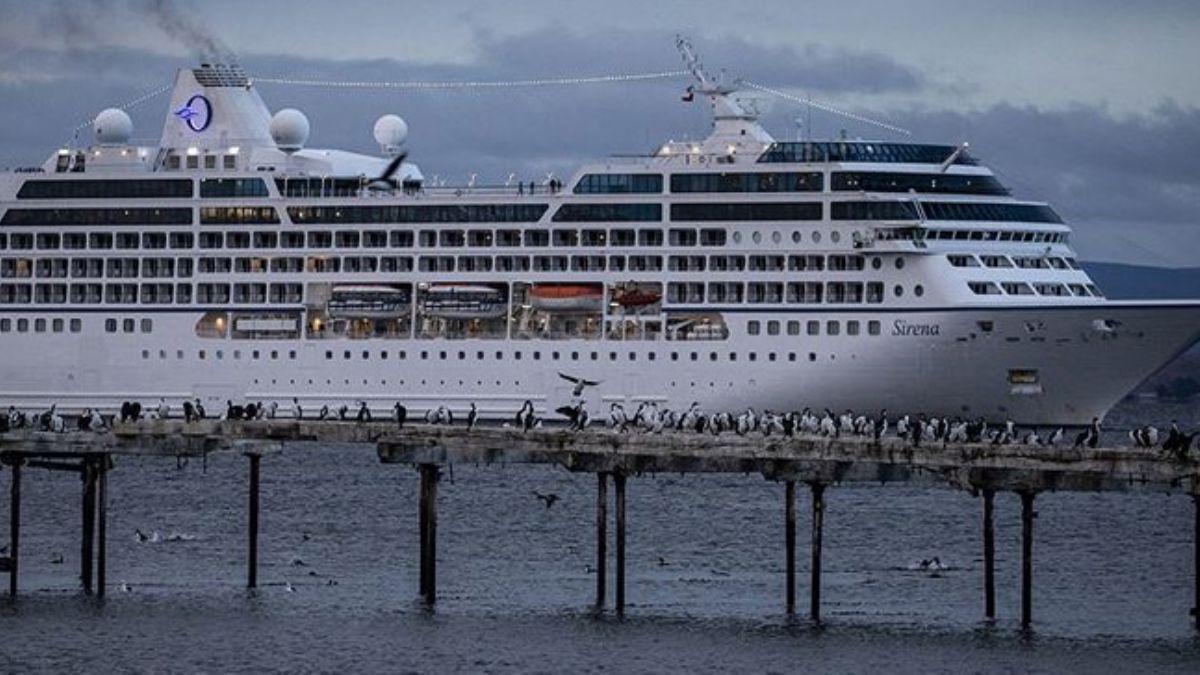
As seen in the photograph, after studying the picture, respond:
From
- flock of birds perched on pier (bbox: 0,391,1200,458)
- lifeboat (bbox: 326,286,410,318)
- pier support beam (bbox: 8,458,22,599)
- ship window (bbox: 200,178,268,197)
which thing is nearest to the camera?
pier support beam (bbox: 8,458,22,599)

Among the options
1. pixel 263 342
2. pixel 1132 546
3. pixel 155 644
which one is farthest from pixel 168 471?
pixel 155 644

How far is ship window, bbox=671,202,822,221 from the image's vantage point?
419ft

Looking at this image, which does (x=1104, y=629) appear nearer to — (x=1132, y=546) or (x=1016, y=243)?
(x=1132, y=546)

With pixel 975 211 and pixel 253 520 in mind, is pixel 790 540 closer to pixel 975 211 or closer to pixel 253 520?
pixel 253 520

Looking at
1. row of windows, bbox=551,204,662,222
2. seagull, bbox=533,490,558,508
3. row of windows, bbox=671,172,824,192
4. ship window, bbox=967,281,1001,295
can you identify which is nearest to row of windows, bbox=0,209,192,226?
row of windows, bbox=551,204,662,222

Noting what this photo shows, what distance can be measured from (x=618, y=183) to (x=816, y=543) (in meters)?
66.0

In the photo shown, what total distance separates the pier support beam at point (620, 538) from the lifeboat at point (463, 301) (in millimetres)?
64058

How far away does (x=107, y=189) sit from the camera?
14000cm

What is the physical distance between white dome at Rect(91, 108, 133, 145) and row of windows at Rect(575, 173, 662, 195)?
24.5 m

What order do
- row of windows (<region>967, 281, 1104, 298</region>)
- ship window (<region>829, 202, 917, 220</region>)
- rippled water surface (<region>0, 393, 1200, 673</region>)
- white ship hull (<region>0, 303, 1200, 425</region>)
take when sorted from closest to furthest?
rippled water surface (<region>0, 393, 1200, 673</region>), white ship hull (<region>0, 303, 1200, 425</region>), row of windows (<region>967, 281, 1104, 298</region>), ship window (<region>829, 202, 917, 220</region>)

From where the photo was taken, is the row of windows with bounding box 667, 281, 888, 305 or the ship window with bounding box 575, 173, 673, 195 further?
the ship window with bounding box 575, 173, 673, 195

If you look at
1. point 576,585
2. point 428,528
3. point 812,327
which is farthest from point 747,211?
point 428,528

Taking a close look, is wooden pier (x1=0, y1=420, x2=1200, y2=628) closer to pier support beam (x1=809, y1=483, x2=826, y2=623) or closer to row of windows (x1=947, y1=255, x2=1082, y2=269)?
pier support beam (x1=809, y1=483, x2=826, y2=623)

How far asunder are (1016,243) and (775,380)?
11.7 meters
